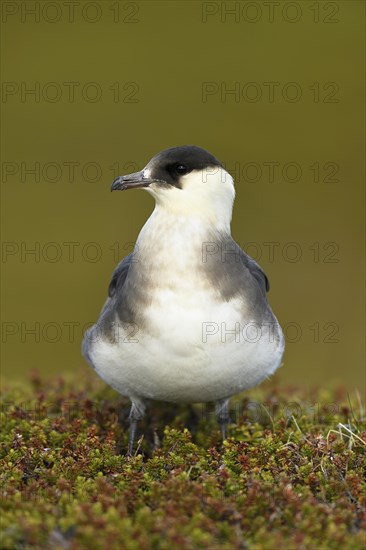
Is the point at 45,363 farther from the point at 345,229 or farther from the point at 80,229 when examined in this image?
the point at 345,229

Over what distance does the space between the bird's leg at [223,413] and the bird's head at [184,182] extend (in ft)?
4.78

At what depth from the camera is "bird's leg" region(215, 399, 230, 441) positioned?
6320 mm

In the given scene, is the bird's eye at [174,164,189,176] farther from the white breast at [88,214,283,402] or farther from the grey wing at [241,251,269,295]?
the grey wing at [241,251,269,295]

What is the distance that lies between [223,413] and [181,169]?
1926 mm

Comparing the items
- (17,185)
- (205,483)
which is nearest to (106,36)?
(17,185)

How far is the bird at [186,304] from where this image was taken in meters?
5.49

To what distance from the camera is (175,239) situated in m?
5.61

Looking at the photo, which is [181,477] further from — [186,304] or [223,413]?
[223,413]

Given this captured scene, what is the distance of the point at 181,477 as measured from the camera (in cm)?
461

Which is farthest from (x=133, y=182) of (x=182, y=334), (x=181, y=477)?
(x=181, y=477)

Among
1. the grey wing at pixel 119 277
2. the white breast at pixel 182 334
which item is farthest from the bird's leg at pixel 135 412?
the grey wing at pixel 119 277

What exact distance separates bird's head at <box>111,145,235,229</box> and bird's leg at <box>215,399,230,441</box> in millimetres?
1457

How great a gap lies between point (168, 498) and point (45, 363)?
8563 millimetres

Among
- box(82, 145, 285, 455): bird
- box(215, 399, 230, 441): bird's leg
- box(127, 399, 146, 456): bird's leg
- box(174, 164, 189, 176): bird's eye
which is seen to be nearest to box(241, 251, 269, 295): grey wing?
box(82, 145, 285, 455): bird
